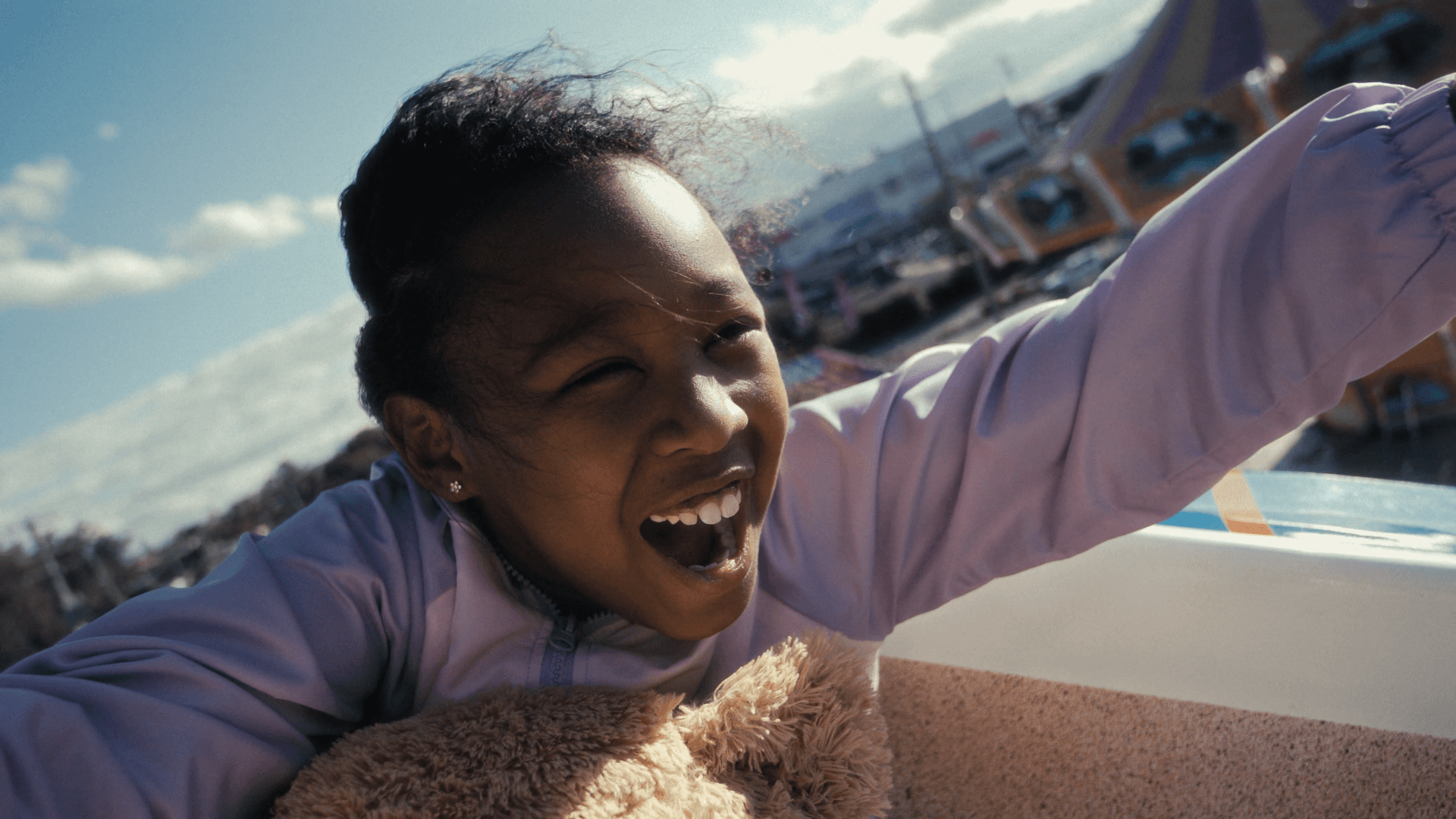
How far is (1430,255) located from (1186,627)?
22.1 inches

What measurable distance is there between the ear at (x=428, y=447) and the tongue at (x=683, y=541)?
19cm

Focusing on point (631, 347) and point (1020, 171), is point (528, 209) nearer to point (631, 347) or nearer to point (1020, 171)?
point (631, 347)

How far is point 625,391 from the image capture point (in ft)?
2.35

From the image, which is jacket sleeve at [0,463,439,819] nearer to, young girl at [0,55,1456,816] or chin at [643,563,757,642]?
young girl at [0,55,1456,816]

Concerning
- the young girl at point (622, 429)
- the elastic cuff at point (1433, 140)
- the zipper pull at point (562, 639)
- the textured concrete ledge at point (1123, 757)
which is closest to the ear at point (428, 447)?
the young girl at point (622, 429)

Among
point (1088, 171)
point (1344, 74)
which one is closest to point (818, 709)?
point (1344, 74)

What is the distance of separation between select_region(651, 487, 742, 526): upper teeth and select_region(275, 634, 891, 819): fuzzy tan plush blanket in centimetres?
13

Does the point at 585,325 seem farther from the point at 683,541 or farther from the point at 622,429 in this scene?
the point at 683,541

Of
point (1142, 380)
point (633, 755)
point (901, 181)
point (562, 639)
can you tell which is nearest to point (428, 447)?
point (562, 639)

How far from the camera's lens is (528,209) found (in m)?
0.75

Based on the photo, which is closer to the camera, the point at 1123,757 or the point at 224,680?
the point at 224,680

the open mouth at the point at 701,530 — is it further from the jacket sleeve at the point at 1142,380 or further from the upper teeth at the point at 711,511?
the jacket sleeve at the point at 1142,380

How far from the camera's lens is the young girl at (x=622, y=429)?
2.27 feet

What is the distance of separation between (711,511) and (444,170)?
1.35 ft
